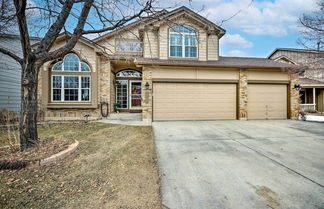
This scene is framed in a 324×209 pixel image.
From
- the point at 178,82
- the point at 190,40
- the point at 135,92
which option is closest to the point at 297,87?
the point at 190,40

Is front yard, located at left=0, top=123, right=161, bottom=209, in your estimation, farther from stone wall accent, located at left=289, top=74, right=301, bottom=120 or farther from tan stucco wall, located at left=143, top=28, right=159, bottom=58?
→ stone wall accent, located at left=289, top=74, right=301, bottom=120

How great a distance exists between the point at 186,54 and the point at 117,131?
6.80 metres

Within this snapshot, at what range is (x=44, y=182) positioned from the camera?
2.75 meters

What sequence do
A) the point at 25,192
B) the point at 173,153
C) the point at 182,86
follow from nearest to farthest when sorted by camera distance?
the point at 25,192 < the point at 173,153 < the point at 182,86

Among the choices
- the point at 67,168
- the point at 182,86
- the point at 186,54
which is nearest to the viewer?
the point at 67,168

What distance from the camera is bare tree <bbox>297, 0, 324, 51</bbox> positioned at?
7.79 metres

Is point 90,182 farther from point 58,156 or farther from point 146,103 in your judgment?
point 146,103

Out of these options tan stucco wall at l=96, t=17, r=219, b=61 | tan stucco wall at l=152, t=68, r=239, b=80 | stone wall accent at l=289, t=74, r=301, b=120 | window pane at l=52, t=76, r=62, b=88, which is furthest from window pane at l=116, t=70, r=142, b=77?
stone wall accent at l=289, t=74, r=301, b=120

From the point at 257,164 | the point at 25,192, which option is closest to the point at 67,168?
the point at 25,192

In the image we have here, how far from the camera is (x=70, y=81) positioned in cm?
936

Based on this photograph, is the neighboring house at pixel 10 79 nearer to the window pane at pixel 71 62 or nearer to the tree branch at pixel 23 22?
the window pane at pixel 71 62

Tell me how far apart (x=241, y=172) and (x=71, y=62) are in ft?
35.2

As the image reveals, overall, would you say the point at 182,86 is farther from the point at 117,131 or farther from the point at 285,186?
the point at 285,186

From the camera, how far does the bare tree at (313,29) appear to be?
779cm
